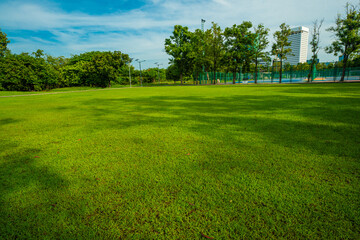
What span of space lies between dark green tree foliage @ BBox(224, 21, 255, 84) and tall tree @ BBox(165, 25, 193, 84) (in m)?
11.0

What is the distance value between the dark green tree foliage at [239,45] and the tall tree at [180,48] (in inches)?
435

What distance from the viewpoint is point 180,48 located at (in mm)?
50969

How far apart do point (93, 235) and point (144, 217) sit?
0.46 meters

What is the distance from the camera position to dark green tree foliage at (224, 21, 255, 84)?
43.9m

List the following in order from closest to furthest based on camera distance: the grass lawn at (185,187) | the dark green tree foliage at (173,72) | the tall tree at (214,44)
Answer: the grass lawn at (185,187) < the tall tree at (214,44) < the dark green tree foliage at (173,72)

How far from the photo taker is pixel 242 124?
16.9ft

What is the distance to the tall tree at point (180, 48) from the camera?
51.3 m

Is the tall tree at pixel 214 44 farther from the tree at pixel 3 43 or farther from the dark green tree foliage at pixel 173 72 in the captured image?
the tree at pixel 3 43

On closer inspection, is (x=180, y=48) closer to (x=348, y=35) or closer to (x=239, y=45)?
(x=239, y=45)

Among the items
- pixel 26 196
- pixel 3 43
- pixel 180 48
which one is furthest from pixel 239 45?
pixel 3 43

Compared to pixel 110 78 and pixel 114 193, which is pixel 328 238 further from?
pixel 110 78

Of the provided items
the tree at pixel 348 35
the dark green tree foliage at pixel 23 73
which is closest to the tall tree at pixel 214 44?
the tree at pixel 348 35

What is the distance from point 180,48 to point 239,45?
1609cm

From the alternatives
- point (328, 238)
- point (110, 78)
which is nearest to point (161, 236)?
point (328, 238)
